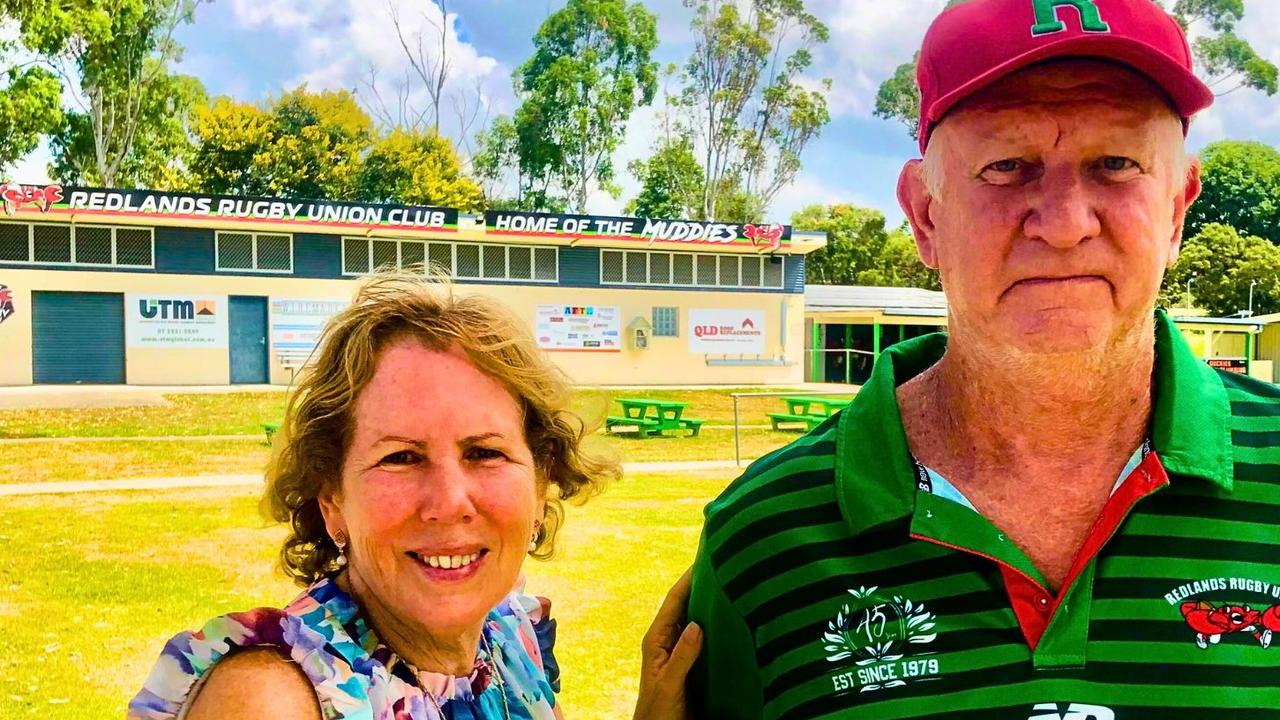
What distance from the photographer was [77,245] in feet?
85.6

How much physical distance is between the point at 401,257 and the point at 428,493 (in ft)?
70.9

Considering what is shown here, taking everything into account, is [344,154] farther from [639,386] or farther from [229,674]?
[229,674]

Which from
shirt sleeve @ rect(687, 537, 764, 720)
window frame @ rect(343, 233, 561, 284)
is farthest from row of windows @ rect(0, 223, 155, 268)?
shirt sleeve @ rect(687, 537, 764, 720)

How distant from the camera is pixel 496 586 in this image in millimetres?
1841

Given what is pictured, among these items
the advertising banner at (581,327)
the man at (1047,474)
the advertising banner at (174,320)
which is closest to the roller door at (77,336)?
the advertising banner at (174,320)

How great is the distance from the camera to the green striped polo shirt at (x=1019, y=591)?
1.45 meters

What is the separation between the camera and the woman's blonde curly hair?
1791mm

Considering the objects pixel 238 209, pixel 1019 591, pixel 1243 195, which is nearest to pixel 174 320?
pixel 238 209

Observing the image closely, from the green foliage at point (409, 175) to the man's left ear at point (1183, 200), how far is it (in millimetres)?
42387

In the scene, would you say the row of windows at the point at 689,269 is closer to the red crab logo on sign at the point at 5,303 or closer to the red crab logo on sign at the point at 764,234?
the red crab logo on sign at the point at 764,234

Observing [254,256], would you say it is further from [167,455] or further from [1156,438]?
[1156,438]

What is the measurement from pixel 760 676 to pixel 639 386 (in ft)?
98.2

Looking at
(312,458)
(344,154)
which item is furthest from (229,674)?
(344,154)

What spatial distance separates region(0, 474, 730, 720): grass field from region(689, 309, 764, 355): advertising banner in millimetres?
20995
